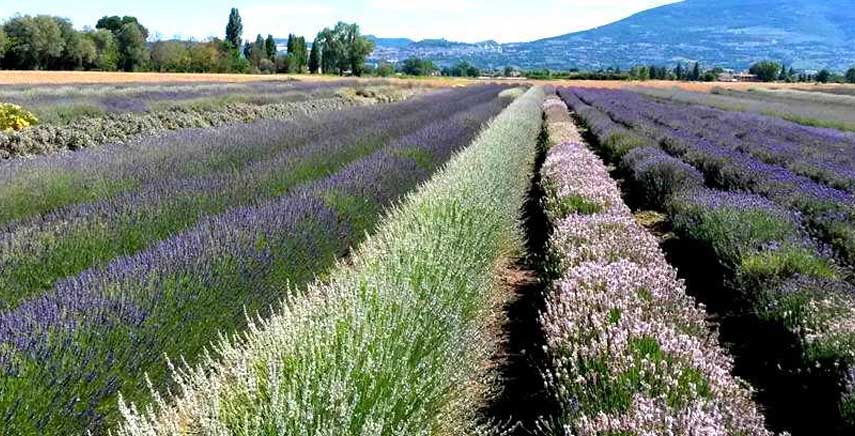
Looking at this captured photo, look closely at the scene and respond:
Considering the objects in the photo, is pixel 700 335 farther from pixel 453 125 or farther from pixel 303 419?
pixel 453 125

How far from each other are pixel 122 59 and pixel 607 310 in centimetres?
8792

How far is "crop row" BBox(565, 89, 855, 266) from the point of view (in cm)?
663

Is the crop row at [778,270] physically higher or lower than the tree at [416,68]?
lower

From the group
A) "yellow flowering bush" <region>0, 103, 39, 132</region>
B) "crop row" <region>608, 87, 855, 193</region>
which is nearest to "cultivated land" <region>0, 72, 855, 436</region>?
"crop row" <region>608, 87, 855, 193</region>

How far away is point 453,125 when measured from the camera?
14953 millimetres

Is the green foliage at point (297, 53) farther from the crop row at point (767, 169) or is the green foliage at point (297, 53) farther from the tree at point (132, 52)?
the crop row at point (767, 169)

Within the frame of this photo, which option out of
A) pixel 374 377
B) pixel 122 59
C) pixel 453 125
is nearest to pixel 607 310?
pixel 374 377

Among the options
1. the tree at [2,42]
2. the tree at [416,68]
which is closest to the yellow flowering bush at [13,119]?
the tree at [2,42]

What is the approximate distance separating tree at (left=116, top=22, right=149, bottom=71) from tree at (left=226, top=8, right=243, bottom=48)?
119ft

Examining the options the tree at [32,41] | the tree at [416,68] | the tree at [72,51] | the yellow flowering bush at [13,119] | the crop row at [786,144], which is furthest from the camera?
the tree at [416,68]

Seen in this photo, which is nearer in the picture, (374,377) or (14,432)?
(14,432)

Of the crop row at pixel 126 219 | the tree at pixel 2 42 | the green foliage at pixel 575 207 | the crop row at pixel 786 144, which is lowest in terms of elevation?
the crop row at pixel 786 144

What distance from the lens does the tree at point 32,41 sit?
64.6 m

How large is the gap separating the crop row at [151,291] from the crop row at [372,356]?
0.71ft
